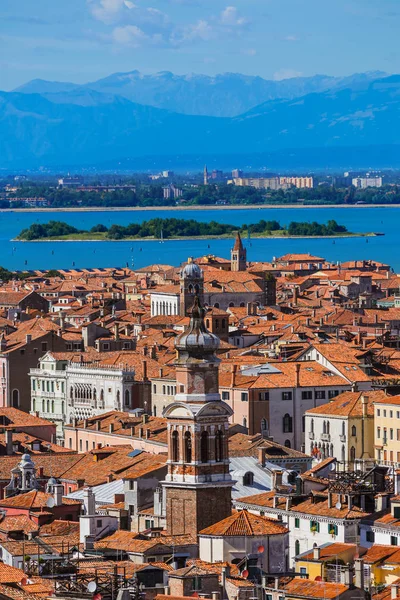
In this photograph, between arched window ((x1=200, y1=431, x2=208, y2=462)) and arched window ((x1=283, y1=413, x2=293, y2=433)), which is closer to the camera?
arched window ((x1=200, y1=431, x2=208, y2=462))

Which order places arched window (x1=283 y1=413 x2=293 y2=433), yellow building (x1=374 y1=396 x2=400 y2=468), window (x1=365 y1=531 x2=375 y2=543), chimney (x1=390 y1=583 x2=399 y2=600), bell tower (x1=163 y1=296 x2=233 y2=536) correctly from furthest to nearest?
arched window (x1=283 y1=413 x2=293 y2=433), yellow building (x1=374 y1=396 x2=400 y2=468), window (x1=365 y1=531 x2=375 y2=543), bell tower (x1=163 y1=296 x2=233 y2=536), chimney (x1=390 y1=583 x2=399 y2=600)

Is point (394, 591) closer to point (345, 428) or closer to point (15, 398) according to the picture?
point (345, 428)

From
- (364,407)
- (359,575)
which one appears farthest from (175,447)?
(364,407)

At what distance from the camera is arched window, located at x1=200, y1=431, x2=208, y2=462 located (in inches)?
1087

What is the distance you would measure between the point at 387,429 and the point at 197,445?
63.5 feet

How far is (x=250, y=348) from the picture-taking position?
215ft

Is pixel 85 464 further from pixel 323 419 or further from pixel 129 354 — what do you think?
pixel 129 354

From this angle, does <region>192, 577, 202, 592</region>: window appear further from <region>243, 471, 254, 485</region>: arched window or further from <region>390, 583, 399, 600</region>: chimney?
<region>243, 471, 254, 485</region>: arched window

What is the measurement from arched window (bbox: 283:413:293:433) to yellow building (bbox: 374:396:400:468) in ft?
15.2

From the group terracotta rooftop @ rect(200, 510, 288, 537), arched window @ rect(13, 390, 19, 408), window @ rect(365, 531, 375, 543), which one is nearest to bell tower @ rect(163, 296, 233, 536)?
terracotta rooftop @ rect(200, 510, 288, 537)

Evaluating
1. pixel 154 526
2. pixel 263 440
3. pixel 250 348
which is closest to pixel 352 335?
pixel 250 348

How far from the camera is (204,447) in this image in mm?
27688

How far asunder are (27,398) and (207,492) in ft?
119

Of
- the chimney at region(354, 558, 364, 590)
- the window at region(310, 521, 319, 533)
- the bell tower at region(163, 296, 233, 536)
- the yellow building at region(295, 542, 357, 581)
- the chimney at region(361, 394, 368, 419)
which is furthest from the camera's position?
the chimney at region(361, 394, 368, 419)
